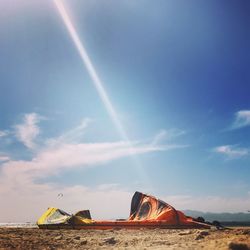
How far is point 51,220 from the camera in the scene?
2189 centimetres

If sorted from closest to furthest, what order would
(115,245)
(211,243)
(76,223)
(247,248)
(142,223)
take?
(247,248) → (211,243) → (115,245) → (142,223) → (76,223)

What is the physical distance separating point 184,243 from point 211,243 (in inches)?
38.7

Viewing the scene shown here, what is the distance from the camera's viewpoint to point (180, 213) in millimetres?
18453

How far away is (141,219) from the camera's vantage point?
67.6 feet

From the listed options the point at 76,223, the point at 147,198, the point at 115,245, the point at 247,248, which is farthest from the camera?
the point at 147,198

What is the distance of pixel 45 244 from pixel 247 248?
6.27 m

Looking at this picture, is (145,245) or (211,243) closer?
(211,243)

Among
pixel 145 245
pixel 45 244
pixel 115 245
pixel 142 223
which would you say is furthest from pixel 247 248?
pixel 142 223

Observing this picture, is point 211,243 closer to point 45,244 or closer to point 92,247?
point 92,247

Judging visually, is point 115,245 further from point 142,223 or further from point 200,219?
point 200,219

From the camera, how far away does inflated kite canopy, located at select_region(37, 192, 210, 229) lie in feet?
57.7

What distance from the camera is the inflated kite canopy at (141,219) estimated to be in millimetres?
17594

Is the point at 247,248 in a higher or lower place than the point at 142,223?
lower

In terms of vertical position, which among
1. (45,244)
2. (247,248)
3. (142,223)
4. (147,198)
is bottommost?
(247,248)
